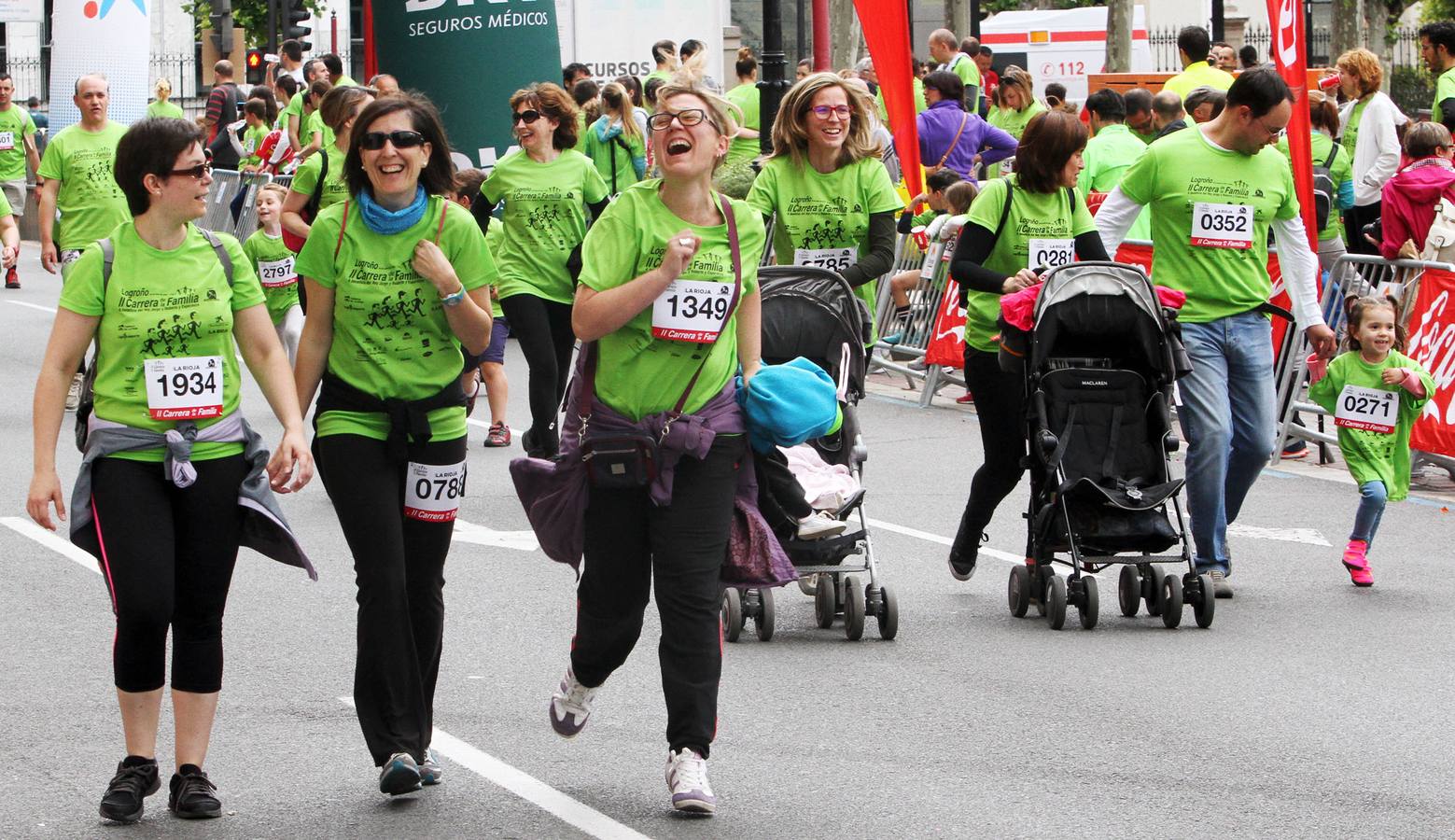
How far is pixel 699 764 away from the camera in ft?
18.1

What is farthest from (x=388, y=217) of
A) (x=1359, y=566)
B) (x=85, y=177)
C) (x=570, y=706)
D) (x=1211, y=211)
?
(x=85, y=177)

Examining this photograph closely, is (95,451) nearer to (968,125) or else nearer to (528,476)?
(528,476)

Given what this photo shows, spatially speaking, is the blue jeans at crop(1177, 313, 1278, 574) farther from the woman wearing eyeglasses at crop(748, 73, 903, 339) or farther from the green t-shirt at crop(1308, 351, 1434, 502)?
the woman wearing eyeglasses at crop(748, 73, 903, 339)

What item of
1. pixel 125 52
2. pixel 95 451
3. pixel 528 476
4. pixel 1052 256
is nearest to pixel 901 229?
pixel 1052 256

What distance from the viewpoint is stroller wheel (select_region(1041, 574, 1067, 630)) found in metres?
7.91

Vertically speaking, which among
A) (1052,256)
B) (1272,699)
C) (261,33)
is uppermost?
(261,33)

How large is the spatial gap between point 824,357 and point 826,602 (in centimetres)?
90

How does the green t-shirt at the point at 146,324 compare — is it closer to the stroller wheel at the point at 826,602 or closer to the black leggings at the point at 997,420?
the stroller wheel at the point at 826,602

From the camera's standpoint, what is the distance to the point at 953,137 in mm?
17000

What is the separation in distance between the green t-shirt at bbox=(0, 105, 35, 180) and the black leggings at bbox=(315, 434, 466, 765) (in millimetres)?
14629

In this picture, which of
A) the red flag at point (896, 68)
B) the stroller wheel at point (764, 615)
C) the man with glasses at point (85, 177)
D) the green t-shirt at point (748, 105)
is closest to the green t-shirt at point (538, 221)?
the man with glasses at point (85, 177)

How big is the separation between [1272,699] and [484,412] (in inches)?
305

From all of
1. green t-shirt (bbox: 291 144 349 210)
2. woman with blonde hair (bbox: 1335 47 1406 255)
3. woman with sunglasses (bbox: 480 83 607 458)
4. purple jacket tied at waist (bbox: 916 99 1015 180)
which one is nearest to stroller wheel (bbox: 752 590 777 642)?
green t-shirt (bbox: 291 144 349 210)

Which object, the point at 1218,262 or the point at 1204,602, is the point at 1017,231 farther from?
the point at 1204,602
